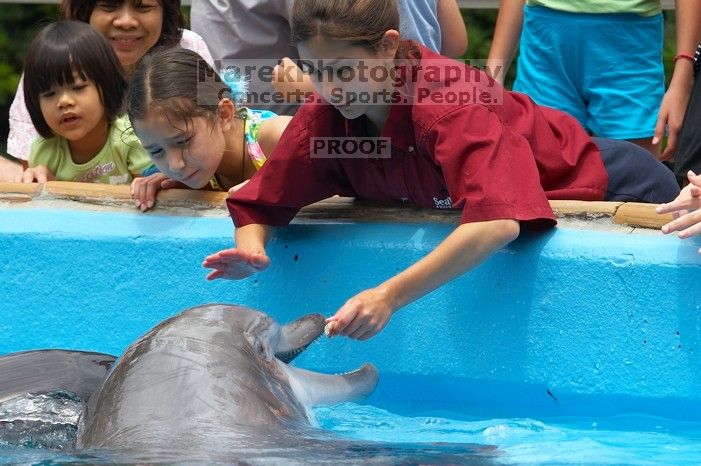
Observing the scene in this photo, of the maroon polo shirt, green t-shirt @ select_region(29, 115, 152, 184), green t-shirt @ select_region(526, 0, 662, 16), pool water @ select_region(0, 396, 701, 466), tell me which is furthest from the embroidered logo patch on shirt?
green t-shirt @ select_region(29, 115, 152, 184)

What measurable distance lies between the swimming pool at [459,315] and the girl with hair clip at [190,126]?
237mm

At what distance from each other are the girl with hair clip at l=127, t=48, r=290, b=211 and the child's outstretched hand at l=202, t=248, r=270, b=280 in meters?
0.47

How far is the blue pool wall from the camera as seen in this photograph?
12.3 feet

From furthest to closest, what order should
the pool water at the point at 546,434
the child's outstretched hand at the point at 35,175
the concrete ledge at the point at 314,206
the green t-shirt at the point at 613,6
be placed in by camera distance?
the child's outstretched hand at the point at 35,175
the green t-shirt at the point at 613,6
the concrete ledge at the point at 314,206
the pool water at the point at 546,434

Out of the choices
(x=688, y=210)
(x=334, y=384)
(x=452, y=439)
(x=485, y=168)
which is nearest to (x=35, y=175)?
(x=334, y=384)

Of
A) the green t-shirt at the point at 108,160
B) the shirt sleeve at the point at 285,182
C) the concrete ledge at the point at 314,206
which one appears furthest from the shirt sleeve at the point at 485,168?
the green t-shirt at the point at 108,160

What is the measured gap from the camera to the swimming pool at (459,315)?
3689mm

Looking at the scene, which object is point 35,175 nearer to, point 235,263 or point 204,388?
point 235,263

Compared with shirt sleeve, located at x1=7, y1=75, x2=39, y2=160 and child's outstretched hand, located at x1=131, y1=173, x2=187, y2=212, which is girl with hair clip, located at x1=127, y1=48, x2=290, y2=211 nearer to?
child's outstretched hand, located at x1=131, y1=173, x2=187, y2=212

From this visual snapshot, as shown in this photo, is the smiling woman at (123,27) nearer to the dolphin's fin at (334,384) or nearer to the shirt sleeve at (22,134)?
the shirt sleeve at (22,134)

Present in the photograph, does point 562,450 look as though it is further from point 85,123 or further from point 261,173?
point 85,123

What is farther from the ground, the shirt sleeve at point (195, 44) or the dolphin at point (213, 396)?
the shirt sleeve at point (195, 44)

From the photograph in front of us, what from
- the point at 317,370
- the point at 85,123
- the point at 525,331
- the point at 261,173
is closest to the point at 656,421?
the point at 525,331

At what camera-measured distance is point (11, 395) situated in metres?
3.40
